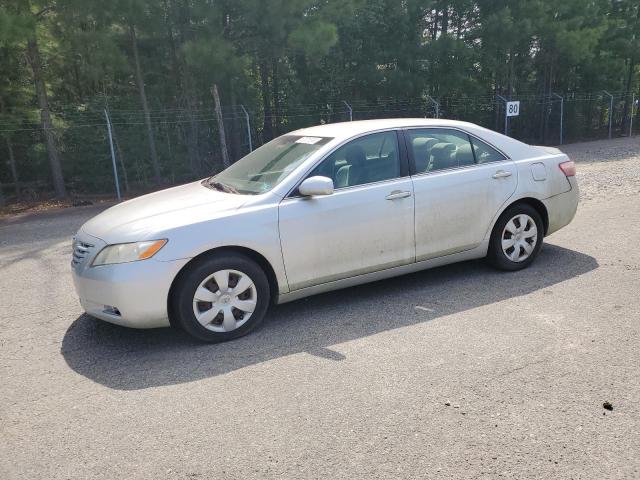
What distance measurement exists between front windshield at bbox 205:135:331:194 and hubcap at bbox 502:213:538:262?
2.04 metres

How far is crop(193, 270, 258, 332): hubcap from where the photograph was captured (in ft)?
13.5

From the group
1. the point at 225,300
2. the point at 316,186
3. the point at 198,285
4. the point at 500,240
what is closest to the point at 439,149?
the point at 500,240

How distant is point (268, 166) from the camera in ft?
16.2

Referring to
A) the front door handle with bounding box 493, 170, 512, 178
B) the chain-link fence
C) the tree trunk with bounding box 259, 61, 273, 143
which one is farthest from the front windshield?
the tree trunk with bounding box 259, 61, 273, 143

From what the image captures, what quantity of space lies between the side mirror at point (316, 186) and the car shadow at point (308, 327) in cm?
108

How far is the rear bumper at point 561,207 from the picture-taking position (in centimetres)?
555

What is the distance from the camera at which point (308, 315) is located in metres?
4.71

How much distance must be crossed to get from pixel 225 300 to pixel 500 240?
279cm

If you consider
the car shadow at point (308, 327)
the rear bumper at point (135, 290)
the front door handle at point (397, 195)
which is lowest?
the car shadow at point (308, 327)

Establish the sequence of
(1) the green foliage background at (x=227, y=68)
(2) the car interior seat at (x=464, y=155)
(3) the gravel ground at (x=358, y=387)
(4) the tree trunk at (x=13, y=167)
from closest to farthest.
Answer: (3) the gravel ground at (x=358, y=387) < (2) the car interior seat at (x=464, y=155) < (1) the green foliage background at (x=227, y=68) < (4) the tree trunk at (x=13, y=167)

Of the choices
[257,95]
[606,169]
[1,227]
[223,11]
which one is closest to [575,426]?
[1,227]

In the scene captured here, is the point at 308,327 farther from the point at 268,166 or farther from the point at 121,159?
the point at 121,159

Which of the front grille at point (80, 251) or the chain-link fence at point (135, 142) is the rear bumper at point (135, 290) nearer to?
the front grille at point (80, 251)

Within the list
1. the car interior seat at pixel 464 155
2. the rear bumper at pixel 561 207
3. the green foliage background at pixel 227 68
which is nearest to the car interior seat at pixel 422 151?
the car interior seat at pixel 464 155
